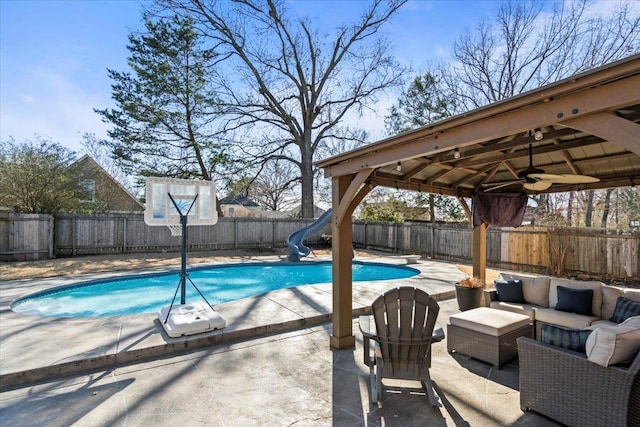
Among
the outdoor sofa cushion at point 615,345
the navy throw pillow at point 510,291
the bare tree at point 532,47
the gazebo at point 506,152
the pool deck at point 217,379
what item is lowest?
the pool deck at point 217,379

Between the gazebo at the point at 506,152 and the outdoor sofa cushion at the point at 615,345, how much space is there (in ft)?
4.21

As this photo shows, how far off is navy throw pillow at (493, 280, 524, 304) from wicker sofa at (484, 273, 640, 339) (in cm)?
5

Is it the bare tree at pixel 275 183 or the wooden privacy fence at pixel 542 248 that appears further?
the bare tree at pixel 275 183

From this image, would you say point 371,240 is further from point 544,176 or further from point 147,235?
point 544,176

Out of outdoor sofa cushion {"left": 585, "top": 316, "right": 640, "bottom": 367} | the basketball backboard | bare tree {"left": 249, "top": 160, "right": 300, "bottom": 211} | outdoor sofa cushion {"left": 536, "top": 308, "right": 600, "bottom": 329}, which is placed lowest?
outdoor sofa cushion {"left": 536, "top": 308, "right": 600, "bottom": 329}

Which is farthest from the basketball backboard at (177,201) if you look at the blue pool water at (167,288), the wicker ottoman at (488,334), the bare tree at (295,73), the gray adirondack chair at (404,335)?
the bare tree at (295,73)

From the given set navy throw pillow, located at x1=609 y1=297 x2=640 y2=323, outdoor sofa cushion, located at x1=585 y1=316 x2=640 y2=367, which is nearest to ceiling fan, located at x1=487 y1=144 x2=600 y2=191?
navy throw pillow, located at x1=609 y1=297 x2=640 y2=323

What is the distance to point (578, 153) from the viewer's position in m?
Answer: 4.45

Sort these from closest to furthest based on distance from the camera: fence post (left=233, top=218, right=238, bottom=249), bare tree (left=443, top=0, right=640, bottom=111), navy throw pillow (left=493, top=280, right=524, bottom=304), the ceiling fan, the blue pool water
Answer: the ceiling fan, navy throw pillow (left=493, top=280, right=524, bottom=304), the blue pool water, bare tree (left=443, top=0, right=640, bottom=111), fence post (left=233, top=218, right=238, bottom=249)

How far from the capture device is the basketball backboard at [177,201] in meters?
4.87

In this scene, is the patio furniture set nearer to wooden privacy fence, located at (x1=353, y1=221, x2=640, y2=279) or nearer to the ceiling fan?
the ceiling fan

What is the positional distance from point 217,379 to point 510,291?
4.02m

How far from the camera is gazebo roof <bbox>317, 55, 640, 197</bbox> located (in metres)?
1.94

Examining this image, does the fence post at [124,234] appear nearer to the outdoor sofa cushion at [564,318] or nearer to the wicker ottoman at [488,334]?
the wicker ottoman at [488,334]
